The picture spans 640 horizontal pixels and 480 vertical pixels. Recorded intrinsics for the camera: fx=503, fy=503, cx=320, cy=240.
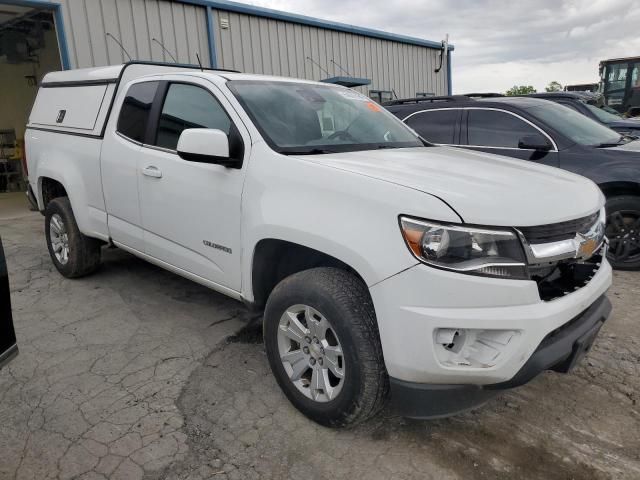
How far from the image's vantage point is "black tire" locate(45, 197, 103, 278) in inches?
183

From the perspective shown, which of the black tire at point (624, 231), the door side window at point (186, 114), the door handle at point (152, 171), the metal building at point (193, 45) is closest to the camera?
the door side window at point (186, 114)

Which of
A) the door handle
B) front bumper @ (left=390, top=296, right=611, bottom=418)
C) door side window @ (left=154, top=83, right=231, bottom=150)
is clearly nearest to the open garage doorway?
door side window @ (left=154, top=83, right=231, bottom=150)

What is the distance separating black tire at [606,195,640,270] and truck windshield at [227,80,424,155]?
2560 millimetres

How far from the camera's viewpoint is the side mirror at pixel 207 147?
2.79m

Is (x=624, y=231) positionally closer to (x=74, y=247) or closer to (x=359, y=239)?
(x=359, y=239)

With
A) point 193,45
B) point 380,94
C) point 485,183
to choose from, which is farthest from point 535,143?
point 380,94

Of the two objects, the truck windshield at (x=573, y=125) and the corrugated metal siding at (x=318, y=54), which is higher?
the corrugated metal siding at (x=318, y=54)

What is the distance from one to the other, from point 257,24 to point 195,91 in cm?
834

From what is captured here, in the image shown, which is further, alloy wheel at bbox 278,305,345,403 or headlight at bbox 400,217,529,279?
alloy wheel at bbox 278,305,345,403

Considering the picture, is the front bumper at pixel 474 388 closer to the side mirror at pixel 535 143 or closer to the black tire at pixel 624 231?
the black tire at pixel 624 231

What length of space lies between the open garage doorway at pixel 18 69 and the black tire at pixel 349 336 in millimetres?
10098

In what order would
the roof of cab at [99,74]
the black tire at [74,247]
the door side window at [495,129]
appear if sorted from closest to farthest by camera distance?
the roof of cab at [99,74], the black tire at [74,247], the door side window at [495,129]

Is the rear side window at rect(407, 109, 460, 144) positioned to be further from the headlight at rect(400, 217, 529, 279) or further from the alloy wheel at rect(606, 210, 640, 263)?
the headlight at rect(400, 217, 529, 279)

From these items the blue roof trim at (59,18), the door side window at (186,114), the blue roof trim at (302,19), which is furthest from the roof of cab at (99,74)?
the blue roof trim at (302,19)
